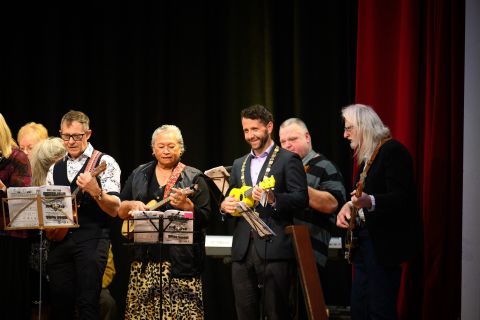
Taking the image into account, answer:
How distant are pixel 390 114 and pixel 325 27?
1.47 metres

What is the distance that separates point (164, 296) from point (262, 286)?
0.89 meters

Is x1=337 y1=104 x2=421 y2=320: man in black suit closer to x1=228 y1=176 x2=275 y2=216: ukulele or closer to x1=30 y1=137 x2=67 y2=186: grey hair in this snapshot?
→ x1=228 y1=176 x2=275 y2=216: ukulele

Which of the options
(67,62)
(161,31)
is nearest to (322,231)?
(161,31)

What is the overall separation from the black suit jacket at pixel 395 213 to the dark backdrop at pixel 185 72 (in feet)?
7.23

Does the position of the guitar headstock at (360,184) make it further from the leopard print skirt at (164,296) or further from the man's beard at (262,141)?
the leopard print skirt at (164,296)

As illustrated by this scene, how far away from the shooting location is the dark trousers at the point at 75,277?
5.32m

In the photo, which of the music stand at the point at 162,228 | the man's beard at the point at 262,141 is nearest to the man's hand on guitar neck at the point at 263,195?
the man's beard at the point at 262,141

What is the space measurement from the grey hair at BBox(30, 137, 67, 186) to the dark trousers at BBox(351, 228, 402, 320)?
110 inches

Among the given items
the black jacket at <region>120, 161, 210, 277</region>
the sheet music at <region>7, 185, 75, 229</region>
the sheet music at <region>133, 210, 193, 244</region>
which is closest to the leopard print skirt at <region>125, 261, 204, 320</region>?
the black jacket at <region>120, 161, 210, 277</region>

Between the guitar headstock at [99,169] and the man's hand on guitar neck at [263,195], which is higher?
the guitar headstock at [99,169]

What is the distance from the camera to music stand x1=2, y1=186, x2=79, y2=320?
500cm

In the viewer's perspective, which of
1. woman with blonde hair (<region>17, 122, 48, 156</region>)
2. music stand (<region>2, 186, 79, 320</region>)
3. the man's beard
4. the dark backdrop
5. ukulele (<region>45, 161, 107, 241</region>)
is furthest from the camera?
the dark backdrop

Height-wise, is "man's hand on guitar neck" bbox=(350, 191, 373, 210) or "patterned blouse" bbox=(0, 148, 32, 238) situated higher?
"patterned blouse" bbox=(0, 148, 32, 238)

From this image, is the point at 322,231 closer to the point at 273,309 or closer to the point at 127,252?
the point at 273,309
